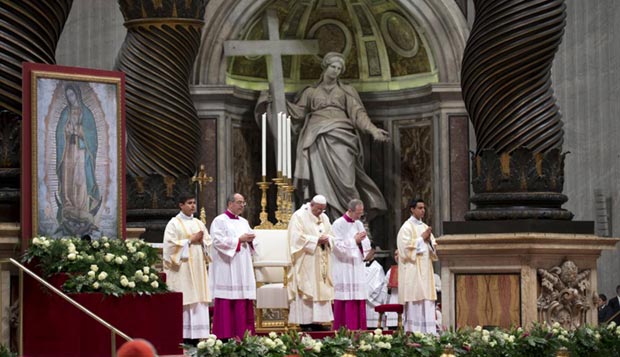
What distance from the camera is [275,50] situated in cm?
1930

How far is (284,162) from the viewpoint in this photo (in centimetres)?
1652

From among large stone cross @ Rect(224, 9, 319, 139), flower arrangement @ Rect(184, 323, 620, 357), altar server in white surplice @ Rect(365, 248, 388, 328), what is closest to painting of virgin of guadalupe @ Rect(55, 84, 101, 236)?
flower arrangement @ Rect(184, 323, 620, 357)

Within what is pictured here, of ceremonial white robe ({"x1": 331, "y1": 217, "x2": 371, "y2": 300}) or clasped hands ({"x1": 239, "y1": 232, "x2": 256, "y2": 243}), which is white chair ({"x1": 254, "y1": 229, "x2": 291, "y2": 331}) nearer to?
ceremonial white robe ({"x1": 331, "y1": 217, "x2": 371, "y2": 300})

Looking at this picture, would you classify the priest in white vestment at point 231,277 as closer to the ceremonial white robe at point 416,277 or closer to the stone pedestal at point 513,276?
the ceremonial white robe at point 416,277

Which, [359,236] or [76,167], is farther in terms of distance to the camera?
[359,236]

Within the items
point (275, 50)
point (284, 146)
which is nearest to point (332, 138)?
point (275, 50)

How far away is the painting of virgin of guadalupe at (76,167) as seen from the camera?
10398mm

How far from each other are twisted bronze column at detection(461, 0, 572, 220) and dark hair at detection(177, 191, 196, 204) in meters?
2.78

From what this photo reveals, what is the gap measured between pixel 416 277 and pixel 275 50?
16.9 feet

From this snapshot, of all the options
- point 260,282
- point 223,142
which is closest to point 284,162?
point 260,282

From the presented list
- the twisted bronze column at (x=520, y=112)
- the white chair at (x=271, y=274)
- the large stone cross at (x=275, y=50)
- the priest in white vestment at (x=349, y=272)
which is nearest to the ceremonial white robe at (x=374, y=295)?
the white chair at (x=271, y=274)

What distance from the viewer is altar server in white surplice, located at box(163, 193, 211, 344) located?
45.6ft

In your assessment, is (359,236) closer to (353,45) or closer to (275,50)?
(275,50)

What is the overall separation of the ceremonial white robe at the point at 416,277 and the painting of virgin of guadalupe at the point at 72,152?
508cm
